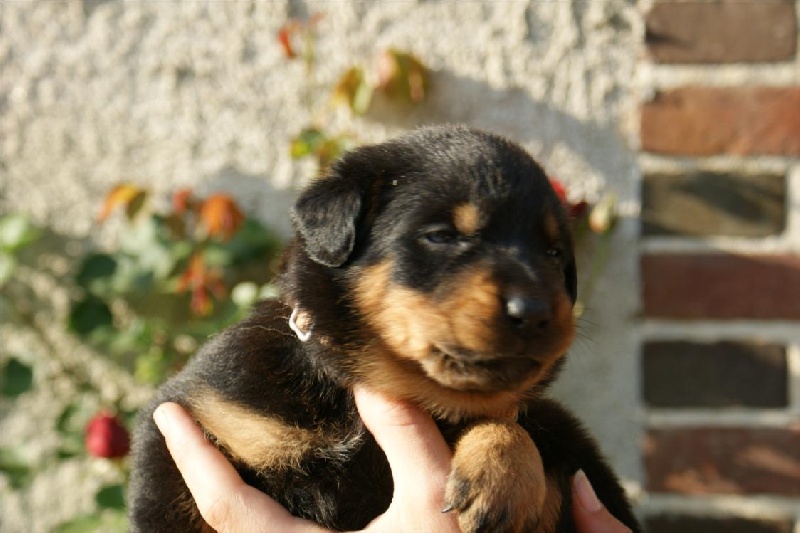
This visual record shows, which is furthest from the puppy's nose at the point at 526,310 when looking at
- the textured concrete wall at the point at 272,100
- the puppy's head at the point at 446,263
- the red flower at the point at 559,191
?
the textured concrete wall at the point at 272,100

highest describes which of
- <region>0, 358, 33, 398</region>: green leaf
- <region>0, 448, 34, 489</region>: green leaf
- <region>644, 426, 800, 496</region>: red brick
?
<region>0, 358, 33, 398</region>: green leaf

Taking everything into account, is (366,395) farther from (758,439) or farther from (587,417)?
(758,439)

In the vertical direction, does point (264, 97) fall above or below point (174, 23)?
below

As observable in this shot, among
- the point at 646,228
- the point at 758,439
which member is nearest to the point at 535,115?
the point at 646,228

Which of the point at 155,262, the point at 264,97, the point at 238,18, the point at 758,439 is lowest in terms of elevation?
the point at 758,439

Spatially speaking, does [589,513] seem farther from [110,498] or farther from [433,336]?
[110,498]

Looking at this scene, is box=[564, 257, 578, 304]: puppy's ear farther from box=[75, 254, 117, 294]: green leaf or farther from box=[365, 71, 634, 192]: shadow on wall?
box=[75, 254, 117, 294]: green leaf

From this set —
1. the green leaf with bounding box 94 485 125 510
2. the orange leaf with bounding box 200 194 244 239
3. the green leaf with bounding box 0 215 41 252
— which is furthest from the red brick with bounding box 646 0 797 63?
the green leaf with bounding box 94 485 125 510
